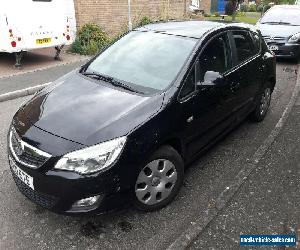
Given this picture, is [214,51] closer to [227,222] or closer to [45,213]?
[227,222]

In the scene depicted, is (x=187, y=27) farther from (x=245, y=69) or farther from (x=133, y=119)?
(x=133, y=119)

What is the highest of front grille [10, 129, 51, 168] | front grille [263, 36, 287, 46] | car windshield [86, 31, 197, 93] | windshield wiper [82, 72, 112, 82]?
car windshield [86, 31, 197, 93]

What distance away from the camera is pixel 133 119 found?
9.87 feet

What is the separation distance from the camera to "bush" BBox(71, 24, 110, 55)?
10562 mm

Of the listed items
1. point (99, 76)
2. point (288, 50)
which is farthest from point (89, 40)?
point (99, 76)

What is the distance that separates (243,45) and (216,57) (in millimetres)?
943

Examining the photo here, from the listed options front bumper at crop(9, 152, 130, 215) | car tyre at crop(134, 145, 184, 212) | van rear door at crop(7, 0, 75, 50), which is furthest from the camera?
van rear door at crop(7, 0, 75, 50)

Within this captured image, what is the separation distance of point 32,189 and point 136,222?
40.2 inches

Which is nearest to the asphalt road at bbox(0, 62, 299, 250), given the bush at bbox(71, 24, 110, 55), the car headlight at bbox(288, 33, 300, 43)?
the car headlight at bbox(288, 33, 300, 43)

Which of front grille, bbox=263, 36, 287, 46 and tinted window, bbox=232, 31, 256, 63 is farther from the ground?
tinted window, bbox=232, 31, 256, 63

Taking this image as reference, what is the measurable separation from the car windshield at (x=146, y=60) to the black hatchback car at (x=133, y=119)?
0.01 meters

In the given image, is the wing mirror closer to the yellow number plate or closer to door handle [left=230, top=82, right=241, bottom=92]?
door handle [left=230, top=82, right=241, bottom=92]

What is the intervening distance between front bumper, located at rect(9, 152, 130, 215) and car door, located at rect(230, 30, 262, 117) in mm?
2188

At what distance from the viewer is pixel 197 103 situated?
3574 millimetres
